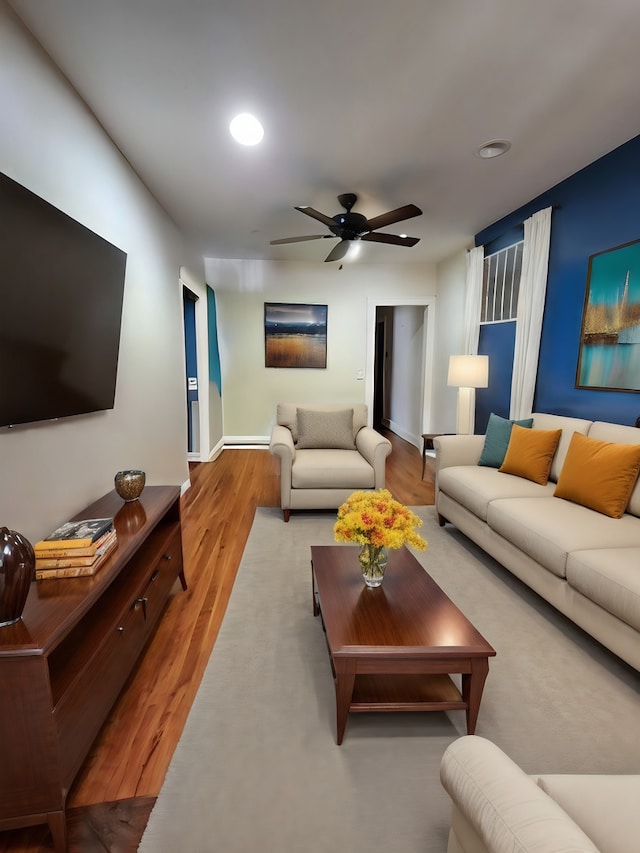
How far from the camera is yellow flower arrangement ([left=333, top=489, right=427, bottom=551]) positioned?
5.24 ft

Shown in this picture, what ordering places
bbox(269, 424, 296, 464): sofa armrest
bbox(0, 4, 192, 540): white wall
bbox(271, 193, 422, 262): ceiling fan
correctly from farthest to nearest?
bbox(269, 424, 296, 464): sofa armrest < bbox(271, 193, 422, 262): ceiling fan < bbox(0, 4, 192, 540): white wall

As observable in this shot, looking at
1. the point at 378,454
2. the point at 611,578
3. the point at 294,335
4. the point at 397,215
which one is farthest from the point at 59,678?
the point at 294,335

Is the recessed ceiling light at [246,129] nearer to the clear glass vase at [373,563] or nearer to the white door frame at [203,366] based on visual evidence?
the clear glass vase at [373,563]

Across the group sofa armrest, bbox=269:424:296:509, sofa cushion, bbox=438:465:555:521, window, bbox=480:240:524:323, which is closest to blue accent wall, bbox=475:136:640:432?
window, bbox=480:240:524:323

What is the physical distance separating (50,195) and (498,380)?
395 cm

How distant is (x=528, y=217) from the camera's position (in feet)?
11.8

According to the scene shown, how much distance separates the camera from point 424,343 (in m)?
5.95

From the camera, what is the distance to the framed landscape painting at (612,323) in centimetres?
262

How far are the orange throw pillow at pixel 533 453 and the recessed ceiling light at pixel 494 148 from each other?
189 centimetres

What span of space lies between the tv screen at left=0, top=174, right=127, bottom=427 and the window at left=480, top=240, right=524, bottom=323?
11.4ft

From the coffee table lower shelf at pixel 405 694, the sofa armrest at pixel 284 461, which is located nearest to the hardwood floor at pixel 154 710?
the sofa armrest at pixel 284 461

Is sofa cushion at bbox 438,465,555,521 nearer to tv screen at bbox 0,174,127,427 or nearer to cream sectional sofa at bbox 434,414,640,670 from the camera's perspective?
cream sectional sofa at bbox 434,414,640,670

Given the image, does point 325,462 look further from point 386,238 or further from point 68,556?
point 68,556

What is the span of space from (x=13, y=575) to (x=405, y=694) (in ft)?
4.35
